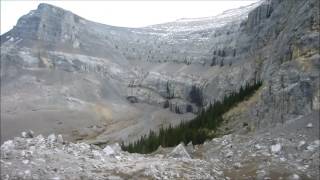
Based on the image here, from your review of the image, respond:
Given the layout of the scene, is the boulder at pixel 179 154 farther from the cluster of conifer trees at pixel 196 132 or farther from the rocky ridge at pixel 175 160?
the cluster of conifer trees at pixel 196 132

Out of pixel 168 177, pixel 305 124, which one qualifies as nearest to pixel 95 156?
pixel 168 177

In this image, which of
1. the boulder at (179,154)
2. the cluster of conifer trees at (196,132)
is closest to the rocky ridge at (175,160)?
the boulder at (179,154)

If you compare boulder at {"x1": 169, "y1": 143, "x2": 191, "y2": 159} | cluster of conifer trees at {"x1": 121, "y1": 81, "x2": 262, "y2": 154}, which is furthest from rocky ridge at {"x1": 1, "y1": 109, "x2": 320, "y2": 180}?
cluster of conifer trees at {"x1": 121, "y1": 81, "x2": 262, "y2": 154}

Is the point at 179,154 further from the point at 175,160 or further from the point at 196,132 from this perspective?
the point at 196,132

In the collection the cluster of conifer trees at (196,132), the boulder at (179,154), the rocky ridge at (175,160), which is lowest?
the cluster of conifer trees at (196,132)

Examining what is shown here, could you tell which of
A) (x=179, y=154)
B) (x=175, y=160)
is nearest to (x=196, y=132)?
(x=179, y=154)

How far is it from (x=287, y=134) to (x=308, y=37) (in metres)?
32.3

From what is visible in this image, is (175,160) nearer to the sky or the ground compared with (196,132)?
nearer to the sky

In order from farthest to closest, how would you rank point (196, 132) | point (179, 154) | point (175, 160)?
point (196, 132) → point (179, 154) → point (175, 160)

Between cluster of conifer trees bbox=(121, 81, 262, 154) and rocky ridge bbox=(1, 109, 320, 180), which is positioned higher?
rocky ridge bbox=(1, 109, 320, 180)

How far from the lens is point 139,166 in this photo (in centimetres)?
3669

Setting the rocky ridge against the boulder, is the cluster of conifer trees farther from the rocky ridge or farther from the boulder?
the rocky ridge

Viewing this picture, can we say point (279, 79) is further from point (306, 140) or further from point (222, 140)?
point (306, 140)

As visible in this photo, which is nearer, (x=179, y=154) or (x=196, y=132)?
(x=179, y=154)
